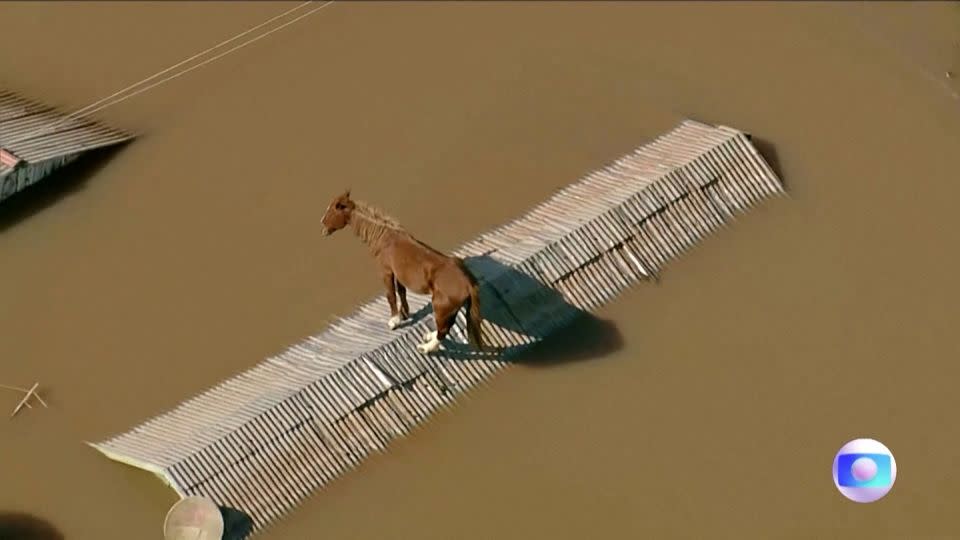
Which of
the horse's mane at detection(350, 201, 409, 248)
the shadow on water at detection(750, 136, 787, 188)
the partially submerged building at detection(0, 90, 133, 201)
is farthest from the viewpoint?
the shadow on water at detection(750, 136, 787, 188)

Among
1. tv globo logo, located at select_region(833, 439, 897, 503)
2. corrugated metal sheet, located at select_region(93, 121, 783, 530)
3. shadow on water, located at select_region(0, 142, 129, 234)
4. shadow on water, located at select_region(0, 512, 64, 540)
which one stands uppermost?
shadow on water, located at select_region(0, 142, 129, 234)

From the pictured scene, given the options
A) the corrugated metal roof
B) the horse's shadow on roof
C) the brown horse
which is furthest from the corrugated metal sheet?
the corrugated metal roof

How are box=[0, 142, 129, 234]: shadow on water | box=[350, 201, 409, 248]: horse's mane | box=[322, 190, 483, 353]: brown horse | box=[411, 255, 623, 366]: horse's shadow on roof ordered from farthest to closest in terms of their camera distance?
1. box=[0, 142, 129, 234]: shadow on water
2. box=[411, 255, 623, 366]: horse's shadow on roof
3. box=[350, 201, 409, 248]: horse's mane
4. box=[322, 190, 483, 353]: brown horse

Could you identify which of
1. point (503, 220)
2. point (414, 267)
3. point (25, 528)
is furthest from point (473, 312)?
point (25, 528)

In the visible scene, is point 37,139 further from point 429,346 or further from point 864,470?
point 864,470

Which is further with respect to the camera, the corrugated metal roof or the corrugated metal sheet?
the corrugated metal roof

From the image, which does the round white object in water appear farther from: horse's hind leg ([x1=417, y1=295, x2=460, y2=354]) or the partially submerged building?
the partially submerged building
